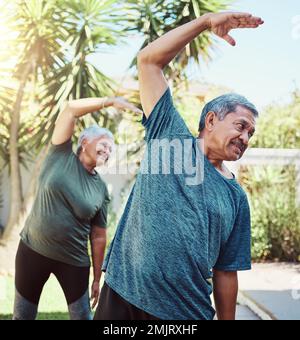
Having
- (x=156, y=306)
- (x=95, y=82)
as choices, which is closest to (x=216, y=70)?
(x=95, y=82)

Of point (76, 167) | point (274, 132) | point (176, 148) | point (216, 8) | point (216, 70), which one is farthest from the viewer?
point (274, 132)

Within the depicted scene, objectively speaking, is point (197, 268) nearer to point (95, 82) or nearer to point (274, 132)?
point (95, 82)

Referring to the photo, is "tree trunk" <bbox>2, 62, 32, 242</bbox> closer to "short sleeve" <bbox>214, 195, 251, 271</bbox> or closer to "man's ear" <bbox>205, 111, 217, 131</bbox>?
"man's ear" <bbox>205, 111, 217, 131</bbox>

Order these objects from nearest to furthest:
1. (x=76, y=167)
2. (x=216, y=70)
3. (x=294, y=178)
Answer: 1. (x=76, y=167)
2. (x=216, y=70)
3. (x=294, y=178)

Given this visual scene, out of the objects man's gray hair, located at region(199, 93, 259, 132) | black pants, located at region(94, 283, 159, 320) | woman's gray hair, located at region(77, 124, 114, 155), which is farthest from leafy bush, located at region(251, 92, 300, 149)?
black pants, located at region(94, 283, 159, 320)

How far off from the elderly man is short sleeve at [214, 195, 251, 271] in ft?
0.11

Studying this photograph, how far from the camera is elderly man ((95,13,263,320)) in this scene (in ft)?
4.22

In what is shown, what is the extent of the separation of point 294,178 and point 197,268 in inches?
119

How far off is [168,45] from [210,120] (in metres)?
0.23

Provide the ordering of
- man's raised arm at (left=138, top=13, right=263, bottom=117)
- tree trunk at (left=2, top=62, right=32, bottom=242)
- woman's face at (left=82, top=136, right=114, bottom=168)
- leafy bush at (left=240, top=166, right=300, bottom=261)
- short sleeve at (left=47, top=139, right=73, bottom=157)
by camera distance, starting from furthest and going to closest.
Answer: leafy bush at (left=240, top=166, right=300, bottom=261)
tree trunk at (left=2, top=62, right=32, bottom=242)
woman's face at (left=82, top=136, right=114, bottom=168)
short sleeve at (left=47, top=139, right=73, bottom=157)
man's raised arm at (left=138, top=13, right=263, bottom=117)

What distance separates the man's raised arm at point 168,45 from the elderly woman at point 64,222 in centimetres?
70

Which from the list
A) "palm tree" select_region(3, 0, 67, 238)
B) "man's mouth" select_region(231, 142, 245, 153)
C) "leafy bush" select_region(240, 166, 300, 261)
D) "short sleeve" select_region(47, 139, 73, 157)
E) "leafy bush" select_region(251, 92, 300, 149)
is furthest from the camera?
"leafy bush" select_region(240, 166, 300, 261)

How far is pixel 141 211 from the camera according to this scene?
1.30 m

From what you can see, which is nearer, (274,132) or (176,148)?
(176,148)
